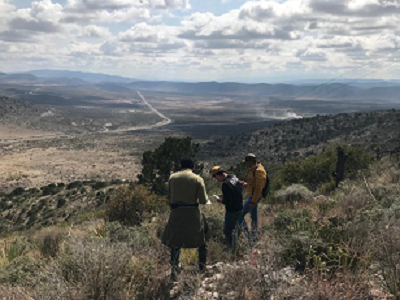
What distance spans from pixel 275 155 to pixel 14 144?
71967mm

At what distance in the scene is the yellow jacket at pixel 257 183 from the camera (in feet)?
20.6

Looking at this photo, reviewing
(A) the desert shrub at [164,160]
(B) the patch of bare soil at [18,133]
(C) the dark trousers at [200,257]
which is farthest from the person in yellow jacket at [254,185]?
(B) the patch of bare soil at [18,133]

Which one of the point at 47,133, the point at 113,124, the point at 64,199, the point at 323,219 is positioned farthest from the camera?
the point at 113,124

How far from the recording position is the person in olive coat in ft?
15.3

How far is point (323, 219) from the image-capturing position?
257 inches

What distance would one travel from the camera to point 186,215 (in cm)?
471

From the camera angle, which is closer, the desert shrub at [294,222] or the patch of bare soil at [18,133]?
the desert shrub at [294,222]

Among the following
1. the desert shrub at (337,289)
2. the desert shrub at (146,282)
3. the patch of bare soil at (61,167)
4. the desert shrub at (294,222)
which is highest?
the desert shrub at (337,289)

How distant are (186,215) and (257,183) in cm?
206

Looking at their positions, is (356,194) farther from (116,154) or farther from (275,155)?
(116,154)

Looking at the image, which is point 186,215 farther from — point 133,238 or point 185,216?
point 133,238

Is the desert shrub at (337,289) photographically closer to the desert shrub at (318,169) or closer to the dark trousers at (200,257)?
the dark trousers at (200,257)

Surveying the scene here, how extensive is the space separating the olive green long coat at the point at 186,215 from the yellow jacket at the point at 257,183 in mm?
1824

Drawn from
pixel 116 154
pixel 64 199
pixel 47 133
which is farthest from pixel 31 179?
pixel 47 133
